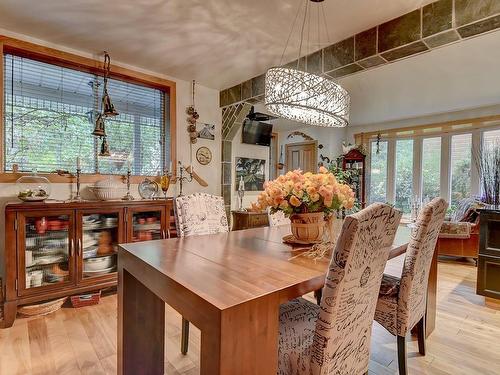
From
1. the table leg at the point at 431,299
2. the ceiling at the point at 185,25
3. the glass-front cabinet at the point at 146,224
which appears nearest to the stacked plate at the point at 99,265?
the glass-front cabinet at the point at 146,224

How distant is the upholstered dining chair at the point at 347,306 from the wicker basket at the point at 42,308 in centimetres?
219

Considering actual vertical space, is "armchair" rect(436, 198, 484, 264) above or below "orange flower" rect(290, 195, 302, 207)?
below

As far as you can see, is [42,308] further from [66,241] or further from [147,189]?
[147,189]

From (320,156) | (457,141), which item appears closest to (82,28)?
(320,156)

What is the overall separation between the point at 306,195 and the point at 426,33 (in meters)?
1.49

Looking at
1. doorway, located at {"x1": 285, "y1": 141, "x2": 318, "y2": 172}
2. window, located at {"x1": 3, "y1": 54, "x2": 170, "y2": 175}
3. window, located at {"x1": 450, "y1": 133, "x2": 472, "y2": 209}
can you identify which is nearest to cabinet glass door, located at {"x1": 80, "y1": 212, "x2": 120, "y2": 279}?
window, located at {"x1": 3, "y1": 54, "x2": 170, "y2": 175}

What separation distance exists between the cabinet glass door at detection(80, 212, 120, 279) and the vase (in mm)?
1880

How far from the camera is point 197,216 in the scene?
2.12 m

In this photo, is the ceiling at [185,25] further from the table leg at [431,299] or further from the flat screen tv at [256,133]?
the table leg at [431,299]

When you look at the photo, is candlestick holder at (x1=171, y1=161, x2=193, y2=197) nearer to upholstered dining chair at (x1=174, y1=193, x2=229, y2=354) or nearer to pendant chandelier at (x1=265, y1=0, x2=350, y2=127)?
upholstered dining chair at (x1=174, y1=193, x2=229, y2=354)

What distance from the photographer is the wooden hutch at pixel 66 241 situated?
2.21 meters

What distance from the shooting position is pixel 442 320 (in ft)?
7.65

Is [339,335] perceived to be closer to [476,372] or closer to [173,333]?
[476,372]

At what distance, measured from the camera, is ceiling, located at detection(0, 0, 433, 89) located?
2.01m
